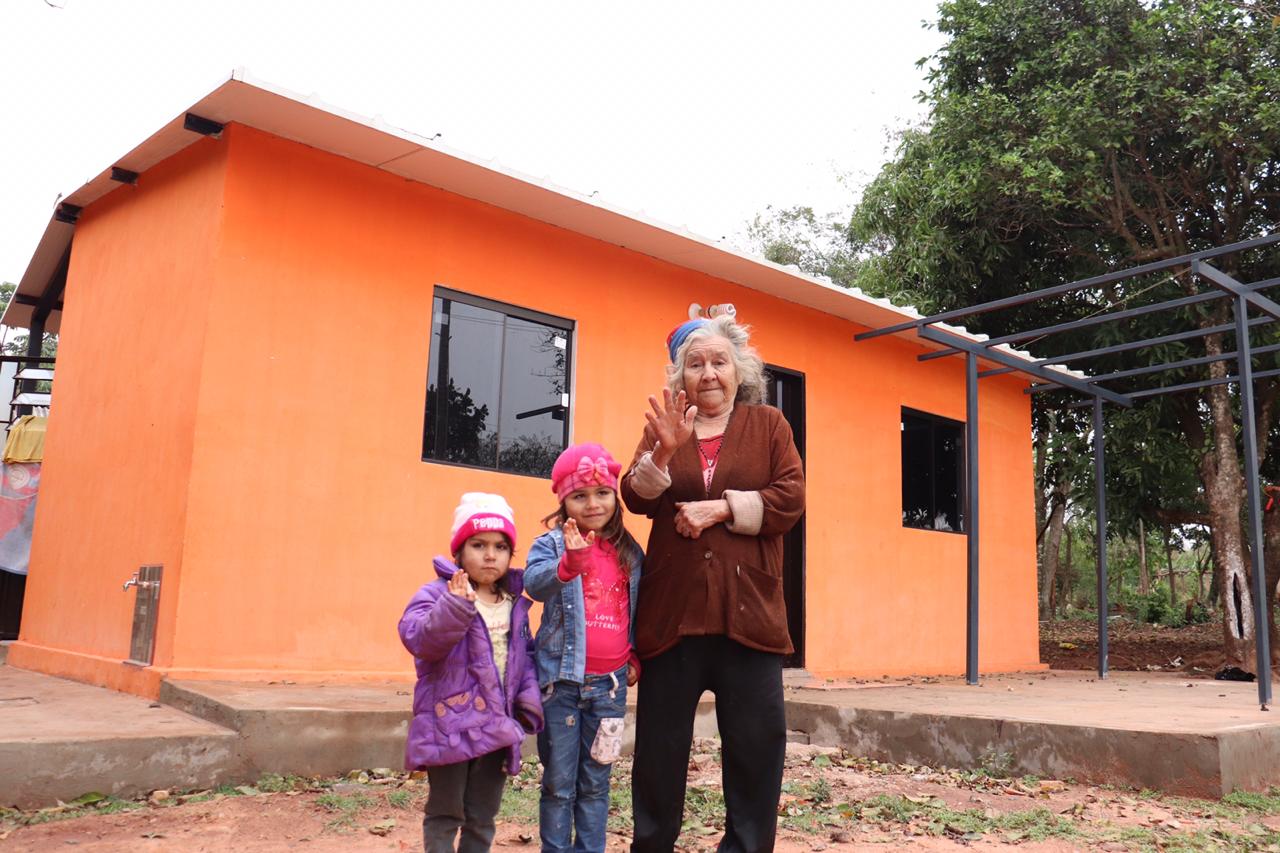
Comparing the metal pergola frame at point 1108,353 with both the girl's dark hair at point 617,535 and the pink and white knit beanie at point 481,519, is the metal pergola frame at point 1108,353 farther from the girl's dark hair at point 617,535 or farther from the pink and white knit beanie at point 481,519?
the pink and white knit beanie at point 481,519

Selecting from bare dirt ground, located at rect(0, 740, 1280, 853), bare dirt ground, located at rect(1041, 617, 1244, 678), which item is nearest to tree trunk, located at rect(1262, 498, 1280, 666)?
bare dirt ground, located at rect(1041, 617, 1244, 678)

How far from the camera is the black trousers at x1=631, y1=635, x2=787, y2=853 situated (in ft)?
9.08

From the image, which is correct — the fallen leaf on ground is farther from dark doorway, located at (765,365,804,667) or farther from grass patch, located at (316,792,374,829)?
dark doorway, located at (765,365,804,667)

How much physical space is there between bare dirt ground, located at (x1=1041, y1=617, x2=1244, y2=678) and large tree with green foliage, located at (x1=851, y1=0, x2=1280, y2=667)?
1.60 m

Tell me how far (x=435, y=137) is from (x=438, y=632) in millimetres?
3997

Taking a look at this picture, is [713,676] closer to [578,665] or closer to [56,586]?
[578,665]

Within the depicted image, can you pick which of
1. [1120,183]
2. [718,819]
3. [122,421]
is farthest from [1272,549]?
[122,421]

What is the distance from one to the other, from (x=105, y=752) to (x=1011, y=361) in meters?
8.41

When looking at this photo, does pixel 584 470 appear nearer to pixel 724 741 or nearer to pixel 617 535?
pixel 617 535

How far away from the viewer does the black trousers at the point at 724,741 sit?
277cm

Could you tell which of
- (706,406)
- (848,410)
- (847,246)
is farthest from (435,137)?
(847,246)

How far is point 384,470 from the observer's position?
20.1 ft

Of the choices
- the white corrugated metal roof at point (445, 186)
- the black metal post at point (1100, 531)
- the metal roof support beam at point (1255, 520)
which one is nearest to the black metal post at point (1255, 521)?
the metal roof support beam at point (1255, 520)

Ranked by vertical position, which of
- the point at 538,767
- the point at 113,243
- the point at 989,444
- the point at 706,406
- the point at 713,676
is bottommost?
A: the point at 538,767
